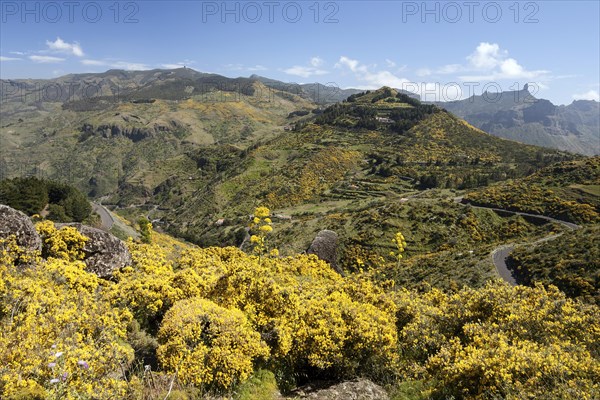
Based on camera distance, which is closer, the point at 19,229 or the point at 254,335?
the point at 254,335

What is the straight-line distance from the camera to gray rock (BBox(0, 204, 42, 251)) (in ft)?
44.4

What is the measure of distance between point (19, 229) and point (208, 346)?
9.44 metres

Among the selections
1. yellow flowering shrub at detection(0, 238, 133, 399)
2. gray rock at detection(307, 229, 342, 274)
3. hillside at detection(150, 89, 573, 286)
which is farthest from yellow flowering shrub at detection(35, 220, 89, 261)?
hillside at detection(150, 89, 573, 286)

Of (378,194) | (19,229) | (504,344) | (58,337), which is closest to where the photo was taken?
(58,337)

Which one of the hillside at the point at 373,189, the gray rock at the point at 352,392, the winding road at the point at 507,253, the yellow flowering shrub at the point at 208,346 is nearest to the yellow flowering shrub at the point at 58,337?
the yellow flowering shrub at the point at 208,346

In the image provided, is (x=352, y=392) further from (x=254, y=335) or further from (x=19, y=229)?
(x=19, y=229)

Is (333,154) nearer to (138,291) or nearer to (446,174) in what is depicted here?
(446,174)

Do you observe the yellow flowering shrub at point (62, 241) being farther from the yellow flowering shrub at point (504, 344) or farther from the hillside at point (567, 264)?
the hillside at point (567, 264)

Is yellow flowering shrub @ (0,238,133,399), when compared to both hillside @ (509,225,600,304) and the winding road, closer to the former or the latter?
hillside @ (509,225,600,304)

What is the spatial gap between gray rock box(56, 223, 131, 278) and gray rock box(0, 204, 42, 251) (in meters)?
1.82

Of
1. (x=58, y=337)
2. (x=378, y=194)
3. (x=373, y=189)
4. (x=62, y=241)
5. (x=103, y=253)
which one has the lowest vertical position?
(x=378, y=194)

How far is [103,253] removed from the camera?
51.7ft

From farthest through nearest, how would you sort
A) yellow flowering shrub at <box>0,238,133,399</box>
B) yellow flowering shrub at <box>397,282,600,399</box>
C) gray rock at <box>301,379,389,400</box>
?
gray rock at <box>301,379,389,400</box> < yellow flowering shrub at <box>397,282,600,399</box> < yellow flowering shrub at <box>0,238,133,399</box>

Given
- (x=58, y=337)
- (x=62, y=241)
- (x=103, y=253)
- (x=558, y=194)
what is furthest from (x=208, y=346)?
(x=558, y=194)
